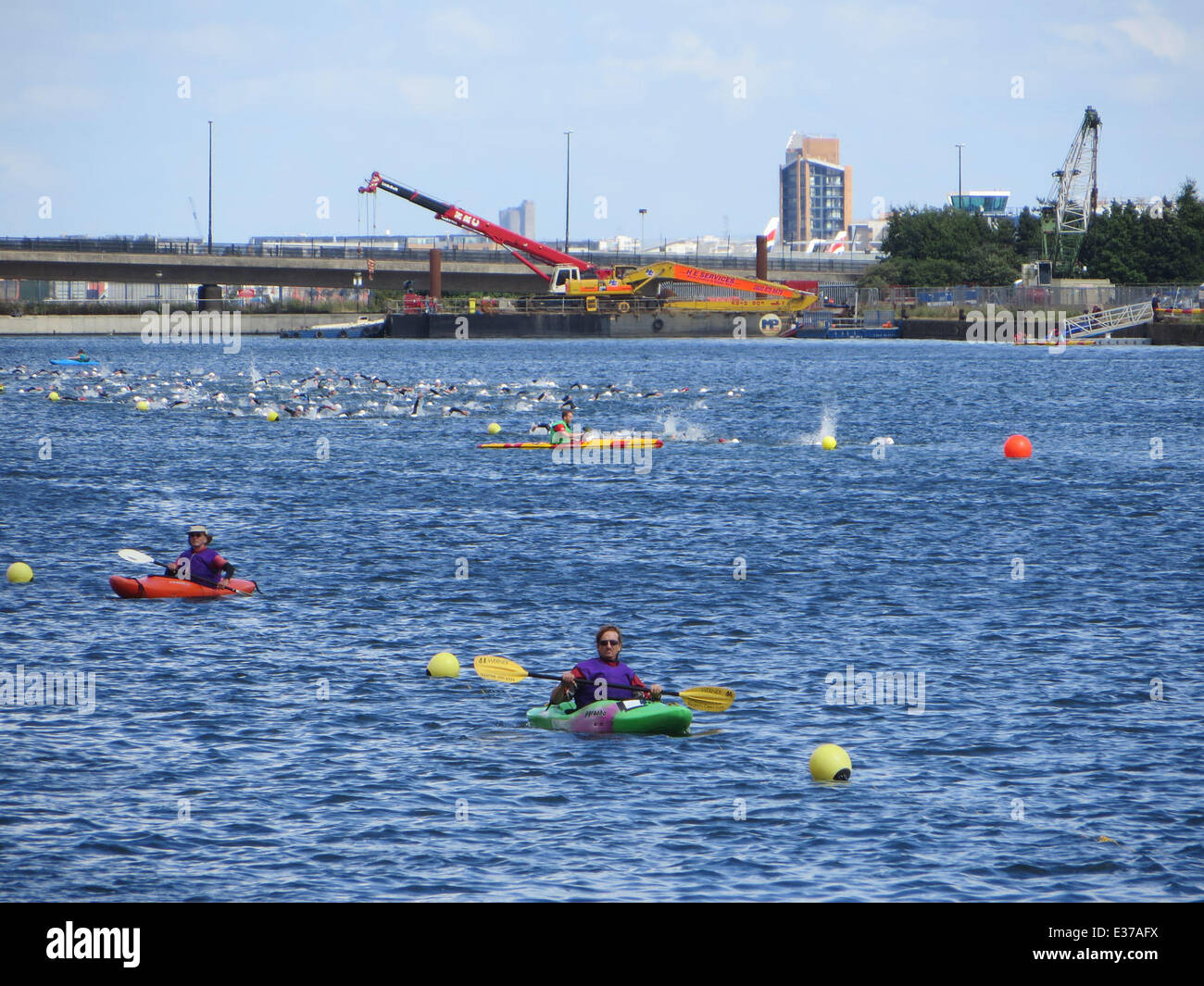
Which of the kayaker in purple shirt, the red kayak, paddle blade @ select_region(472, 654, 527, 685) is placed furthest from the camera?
the red kayak

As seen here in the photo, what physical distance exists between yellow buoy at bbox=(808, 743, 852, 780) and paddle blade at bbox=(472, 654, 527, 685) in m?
4.95

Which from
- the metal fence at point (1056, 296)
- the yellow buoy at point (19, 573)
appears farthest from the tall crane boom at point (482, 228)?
the yellow buoy at point (19, 573)

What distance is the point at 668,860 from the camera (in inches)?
564

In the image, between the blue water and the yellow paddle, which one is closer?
the blue water

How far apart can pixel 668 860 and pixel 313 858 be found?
348 cm

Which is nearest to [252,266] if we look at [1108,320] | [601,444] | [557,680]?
[1108,320]

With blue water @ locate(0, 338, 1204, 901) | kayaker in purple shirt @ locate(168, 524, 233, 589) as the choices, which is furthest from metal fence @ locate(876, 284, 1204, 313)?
kayaker in purple shirt @ locate(168, 524, 233, 589)

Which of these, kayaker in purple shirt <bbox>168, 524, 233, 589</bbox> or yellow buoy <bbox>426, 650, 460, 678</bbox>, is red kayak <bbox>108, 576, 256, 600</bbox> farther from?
yellow buoy <bbox>426, 650, 460, 678</bbox>

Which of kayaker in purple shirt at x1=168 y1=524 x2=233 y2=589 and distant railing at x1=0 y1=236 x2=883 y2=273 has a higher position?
distant railing at x1=0 y1=236 x2=883 y2=273

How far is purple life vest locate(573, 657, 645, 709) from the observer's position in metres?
18.4

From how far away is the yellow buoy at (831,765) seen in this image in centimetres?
1645

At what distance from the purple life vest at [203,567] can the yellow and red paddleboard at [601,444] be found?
2538 cm
